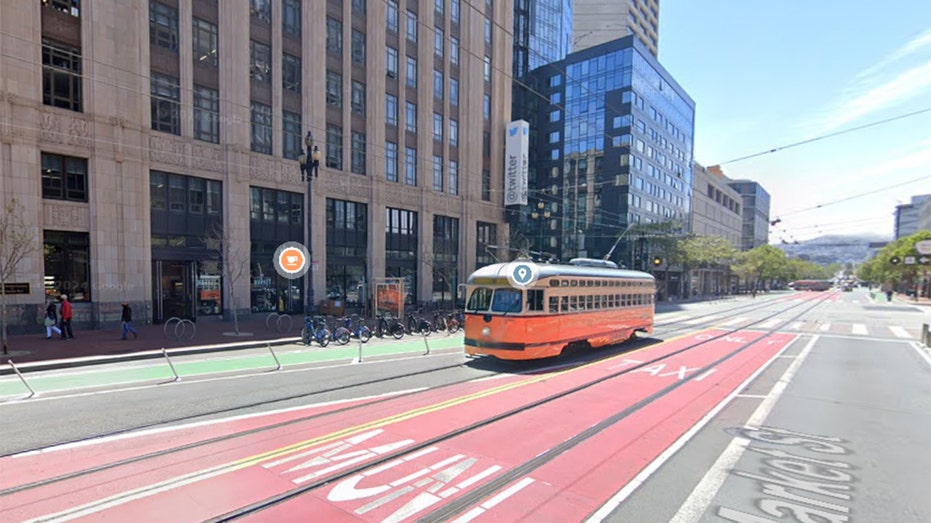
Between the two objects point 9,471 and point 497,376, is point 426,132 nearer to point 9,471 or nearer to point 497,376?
point 497,376

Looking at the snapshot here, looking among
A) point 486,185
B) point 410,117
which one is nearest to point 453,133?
point 410,117

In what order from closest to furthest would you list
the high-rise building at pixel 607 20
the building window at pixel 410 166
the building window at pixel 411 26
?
1. the building window at pixel 411 26
2. the building window at pixel 410 166
3. the high-rise building at pixel 607 20

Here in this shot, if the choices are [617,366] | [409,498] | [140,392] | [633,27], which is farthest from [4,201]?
[633,27]

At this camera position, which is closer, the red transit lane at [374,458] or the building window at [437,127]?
the red transit lane at [374,458]

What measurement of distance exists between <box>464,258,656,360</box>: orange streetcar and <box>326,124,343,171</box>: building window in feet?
60.6

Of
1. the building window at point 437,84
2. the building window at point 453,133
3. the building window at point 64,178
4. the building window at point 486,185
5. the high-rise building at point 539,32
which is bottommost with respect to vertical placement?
the building window at point 64,178

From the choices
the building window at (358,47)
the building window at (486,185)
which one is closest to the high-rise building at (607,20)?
the building window at (486,185)

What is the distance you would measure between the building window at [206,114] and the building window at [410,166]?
42.0 feet

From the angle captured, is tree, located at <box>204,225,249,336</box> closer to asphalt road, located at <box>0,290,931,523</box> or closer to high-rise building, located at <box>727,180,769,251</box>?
asphalt road, located at <box>0,290,931,523</box>

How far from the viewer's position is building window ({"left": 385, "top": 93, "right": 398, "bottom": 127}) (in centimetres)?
3180

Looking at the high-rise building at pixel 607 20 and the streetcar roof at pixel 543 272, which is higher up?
the high-rise building at pixel 607 20

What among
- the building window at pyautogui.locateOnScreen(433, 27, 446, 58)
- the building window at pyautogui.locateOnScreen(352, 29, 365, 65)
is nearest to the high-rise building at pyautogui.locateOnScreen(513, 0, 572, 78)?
the building window at pyautogui.locateOnScreen(433, 27, 446, 58)

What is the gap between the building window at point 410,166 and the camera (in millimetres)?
32906

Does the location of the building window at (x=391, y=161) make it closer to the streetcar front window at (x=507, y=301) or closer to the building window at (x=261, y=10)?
the building window at (x=261, y=10)
